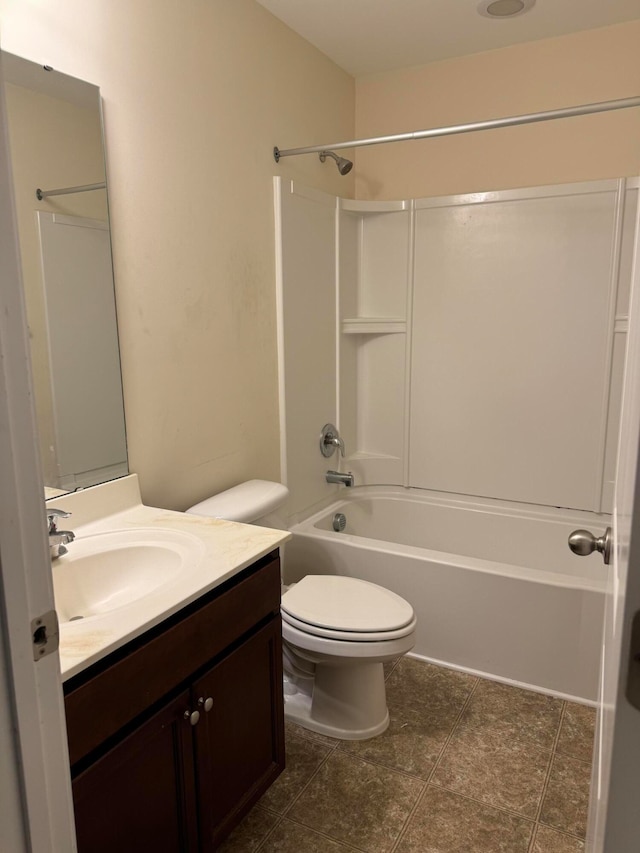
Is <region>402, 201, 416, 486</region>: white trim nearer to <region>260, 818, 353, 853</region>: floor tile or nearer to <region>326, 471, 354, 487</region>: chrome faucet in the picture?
<region>326, 471, 354, 487</region>: chrome faucet

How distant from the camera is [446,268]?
118 inches

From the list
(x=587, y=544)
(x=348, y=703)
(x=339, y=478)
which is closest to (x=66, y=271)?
(x=587, y=544)

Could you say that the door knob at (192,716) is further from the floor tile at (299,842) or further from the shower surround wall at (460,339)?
the shower surround wall at (460,339)

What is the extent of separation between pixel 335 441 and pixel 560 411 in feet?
3.47

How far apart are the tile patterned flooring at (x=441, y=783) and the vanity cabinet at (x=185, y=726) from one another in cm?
18

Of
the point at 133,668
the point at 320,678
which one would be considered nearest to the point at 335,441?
the point at 320,678

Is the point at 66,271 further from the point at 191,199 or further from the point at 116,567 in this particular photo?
the point at 116,567

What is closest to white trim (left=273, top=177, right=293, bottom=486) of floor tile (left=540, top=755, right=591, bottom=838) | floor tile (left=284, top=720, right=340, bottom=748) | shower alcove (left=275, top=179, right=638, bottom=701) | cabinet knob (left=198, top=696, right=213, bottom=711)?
shower alcove (left=275, top=179, right=638, bottom=701)

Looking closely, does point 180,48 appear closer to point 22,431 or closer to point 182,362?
point 182,362

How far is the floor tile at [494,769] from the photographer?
1.81m

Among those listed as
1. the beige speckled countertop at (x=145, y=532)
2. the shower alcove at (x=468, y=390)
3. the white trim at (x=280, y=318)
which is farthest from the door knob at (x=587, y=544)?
the white trim at (x=280, y=318)

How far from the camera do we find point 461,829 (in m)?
1.70

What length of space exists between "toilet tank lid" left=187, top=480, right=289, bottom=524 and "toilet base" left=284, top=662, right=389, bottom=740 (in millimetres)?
573

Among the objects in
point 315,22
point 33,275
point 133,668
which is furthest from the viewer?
point 315,22
